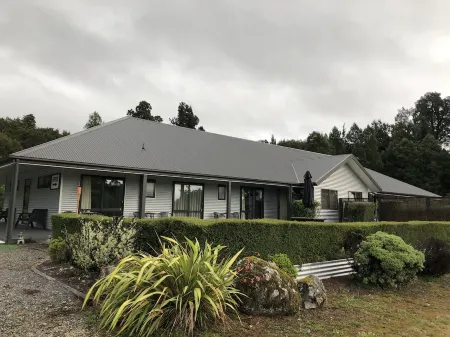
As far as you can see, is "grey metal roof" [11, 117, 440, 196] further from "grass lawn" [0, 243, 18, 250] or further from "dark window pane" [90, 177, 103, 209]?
"grass lawn" [0, 243, 18, 250]


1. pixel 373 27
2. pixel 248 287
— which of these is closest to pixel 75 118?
pixel 373 27

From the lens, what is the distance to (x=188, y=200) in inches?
701

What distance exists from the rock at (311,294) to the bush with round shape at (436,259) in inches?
183

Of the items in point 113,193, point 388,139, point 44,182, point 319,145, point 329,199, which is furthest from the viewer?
point 388,139

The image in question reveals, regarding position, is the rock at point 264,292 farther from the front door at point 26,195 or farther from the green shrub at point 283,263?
the front door at point 26,195

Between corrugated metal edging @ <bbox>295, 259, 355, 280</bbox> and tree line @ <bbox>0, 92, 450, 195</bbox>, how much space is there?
40.6 meters

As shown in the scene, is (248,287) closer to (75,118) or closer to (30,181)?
(30,181)

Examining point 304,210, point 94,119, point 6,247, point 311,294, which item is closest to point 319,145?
point 304,210

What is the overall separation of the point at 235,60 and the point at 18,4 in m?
8.55

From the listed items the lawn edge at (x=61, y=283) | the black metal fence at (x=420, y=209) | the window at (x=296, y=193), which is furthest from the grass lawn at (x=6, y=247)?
the black metal fence at (x=420, y=209)

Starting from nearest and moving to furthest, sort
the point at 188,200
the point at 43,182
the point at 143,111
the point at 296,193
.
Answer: the point at 43,182 → the point at 188,200 → the point at 296,193 → the point at 143,111

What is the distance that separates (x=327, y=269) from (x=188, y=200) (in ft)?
36.0

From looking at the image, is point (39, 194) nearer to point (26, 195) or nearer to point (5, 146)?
point (26, 195)

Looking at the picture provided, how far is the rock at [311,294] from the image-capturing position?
17.2ft
